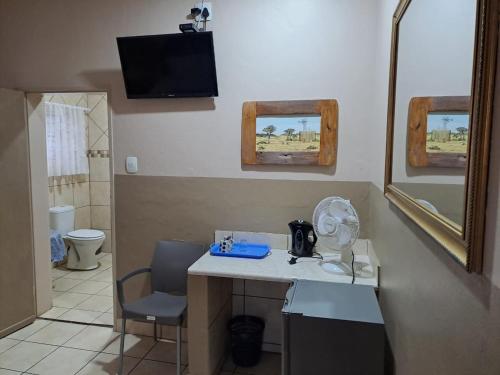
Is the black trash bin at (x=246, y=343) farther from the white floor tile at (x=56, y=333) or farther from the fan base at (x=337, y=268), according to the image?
the white floor tile at (x=56, y=333)

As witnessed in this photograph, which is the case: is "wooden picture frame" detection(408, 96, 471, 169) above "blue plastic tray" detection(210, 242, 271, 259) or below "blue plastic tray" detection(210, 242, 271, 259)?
above

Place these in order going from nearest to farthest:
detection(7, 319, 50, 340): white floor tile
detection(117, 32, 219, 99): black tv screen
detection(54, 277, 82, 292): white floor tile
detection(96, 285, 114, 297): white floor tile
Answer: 1. detection(117, 32, 219, 99): black tv screen
2. detection(7, 319, 50, 340): white floor tile
3. detection(96, 285, 114, 297): white floor tile
4. detection(54, 277, 82, 292): white floor tile

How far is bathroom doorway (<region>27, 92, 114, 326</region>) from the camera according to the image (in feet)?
10.3

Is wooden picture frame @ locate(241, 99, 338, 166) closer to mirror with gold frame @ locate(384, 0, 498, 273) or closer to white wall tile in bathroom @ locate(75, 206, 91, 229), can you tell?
mirror with gold frame @ locate(384, 0, 498, 273)

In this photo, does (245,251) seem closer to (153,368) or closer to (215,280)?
(215,280)

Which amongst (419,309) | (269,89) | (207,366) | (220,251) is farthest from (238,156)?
(419,309)

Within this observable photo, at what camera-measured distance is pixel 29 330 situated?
117 inches

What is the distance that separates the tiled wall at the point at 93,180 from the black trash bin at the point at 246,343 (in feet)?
9.31

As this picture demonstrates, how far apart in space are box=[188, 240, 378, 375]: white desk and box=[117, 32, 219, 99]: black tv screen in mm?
1217

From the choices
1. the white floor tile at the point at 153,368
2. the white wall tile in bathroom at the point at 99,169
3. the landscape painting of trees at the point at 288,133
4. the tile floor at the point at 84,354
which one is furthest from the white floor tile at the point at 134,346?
the white wall tile in bathroom at the point at 99,169

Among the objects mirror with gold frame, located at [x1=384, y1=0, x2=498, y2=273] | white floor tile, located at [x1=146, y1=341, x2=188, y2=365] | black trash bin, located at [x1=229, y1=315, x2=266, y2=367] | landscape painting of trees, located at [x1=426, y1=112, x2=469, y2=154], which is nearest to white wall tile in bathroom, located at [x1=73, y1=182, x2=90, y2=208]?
white floor tile, located at [x1=146, y1=341, x2=188, y2=365]

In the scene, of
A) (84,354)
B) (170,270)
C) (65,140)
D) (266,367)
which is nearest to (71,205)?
(65,140)

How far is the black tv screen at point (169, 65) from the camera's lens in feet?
8.23

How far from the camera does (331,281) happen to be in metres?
2.04
